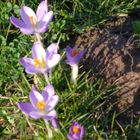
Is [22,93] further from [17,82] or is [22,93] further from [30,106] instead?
[30,106]

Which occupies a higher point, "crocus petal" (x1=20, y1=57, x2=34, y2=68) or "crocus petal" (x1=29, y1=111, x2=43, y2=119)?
"crocus petal" (x1=20, y1=57, x2=34, y2=68)

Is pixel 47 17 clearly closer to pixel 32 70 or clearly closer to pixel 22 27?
pixel 22 27

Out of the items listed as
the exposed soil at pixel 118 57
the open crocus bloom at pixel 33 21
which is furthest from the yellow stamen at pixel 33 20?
the exposed soil at pixel 118 57

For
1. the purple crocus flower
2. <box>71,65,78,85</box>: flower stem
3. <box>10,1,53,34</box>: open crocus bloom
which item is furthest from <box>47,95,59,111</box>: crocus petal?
<box>71,65,78,85</box>: flower stem

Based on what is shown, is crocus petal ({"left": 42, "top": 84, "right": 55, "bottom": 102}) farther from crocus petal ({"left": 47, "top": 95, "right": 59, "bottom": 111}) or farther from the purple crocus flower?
the purple crocus flower

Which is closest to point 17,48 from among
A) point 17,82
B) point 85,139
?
point 17,82

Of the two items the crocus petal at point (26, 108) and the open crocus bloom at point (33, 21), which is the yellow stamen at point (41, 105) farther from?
the open crocus bloom at point (33, 21)

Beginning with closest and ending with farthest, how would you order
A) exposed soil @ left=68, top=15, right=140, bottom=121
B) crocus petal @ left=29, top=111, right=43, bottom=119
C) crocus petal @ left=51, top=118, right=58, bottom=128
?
crocus petal @ left=29, top=111, right=43, bottom=119 < crocus petal @ left=51, top=118, right=58, bottom=128 < exposed soil @ left=68, top=15, right=140, bottom=121

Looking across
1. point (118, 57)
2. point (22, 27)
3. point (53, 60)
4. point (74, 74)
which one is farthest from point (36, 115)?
point (118, 57)
